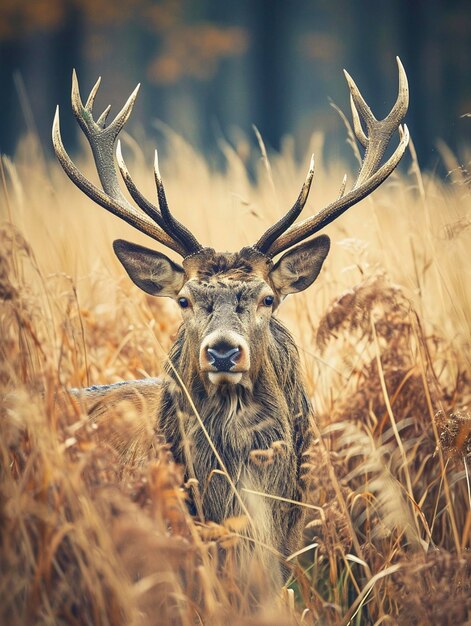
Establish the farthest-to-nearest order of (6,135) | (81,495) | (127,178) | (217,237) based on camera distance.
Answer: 1. (6,135)
2. (217,237)
3. (127,178)
4. (81,495)

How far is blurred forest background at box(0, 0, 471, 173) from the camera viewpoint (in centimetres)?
635

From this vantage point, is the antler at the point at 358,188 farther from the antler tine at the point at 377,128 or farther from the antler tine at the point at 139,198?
the antler tine at the point at 139,198

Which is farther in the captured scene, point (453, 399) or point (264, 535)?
point (453, 399)

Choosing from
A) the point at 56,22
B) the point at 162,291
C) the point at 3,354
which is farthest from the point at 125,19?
the point at 3,354

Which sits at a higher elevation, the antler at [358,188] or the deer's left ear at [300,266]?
the antler at [358,188]

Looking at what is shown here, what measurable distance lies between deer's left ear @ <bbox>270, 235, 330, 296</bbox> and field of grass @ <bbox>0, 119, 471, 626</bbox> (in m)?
0.14

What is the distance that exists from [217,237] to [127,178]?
2.82 metres

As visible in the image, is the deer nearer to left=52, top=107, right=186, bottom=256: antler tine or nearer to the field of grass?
left=52, top=107, right=186, bottom=256: antler tine

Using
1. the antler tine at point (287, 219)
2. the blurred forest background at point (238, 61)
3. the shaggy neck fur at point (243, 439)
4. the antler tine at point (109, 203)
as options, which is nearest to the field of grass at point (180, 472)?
the shaggy neck fur at point (243, 439)

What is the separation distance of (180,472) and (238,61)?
1327 cm

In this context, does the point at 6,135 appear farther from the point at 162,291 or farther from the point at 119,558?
the point at 119,558

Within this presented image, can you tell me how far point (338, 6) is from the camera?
31.1 ft

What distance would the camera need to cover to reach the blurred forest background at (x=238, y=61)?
20.8ft

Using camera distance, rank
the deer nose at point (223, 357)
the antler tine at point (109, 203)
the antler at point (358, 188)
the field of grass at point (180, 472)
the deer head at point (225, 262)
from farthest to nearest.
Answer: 1. the antler tine at point (109, 203)
2. the antler at point (358, 188)
3. the deer head at point (225, 262)
4. the deer nose at point (223, 357)
5. the field of grass at point (180, 472)
